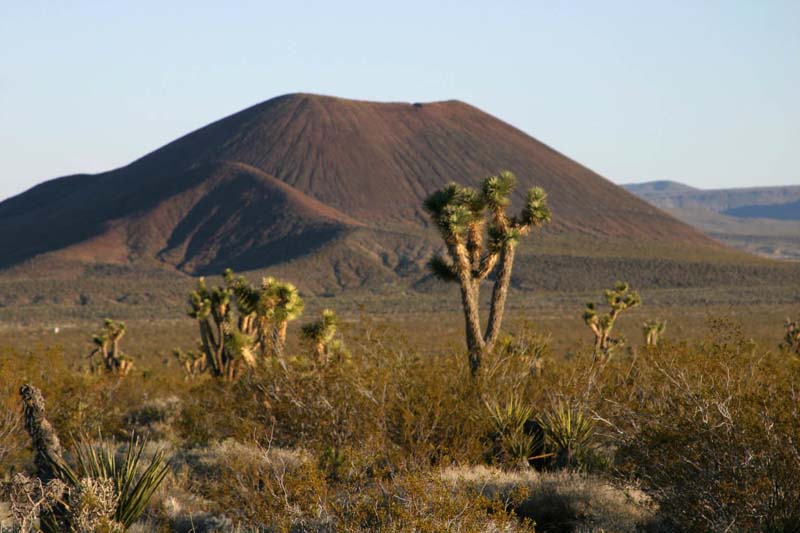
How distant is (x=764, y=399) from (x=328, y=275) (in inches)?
3704

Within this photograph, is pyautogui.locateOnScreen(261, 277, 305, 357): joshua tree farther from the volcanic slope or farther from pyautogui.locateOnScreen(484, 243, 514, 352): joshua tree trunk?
the volcanic slope

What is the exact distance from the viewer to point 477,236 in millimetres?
18344

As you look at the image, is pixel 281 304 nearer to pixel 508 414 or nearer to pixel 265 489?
pixel 508 414

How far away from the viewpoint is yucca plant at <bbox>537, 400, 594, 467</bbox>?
13.6 meters

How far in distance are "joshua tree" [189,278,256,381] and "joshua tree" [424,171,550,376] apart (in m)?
3.94

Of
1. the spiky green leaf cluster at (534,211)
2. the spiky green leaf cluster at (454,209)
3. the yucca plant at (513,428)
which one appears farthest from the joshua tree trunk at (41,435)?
the spiky green leaf cluster at (534,211)

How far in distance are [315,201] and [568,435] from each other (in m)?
126

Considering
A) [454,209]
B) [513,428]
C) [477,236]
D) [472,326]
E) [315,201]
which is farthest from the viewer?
[315,201]

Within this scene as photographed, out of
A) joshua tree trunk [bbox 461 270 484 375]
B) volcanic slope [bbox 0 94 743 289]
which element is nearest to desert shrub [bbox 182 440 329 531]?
joshua tree trunk [bbox 461 270 484 375]

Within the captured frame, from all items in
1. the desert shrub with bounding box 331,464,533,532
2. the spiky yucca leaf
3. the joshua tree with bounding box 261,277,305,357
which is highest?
the joshua tree with bounding box 261,277,305,357

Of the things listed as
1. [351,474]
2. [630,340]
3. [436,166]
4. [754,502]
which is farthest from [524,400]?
[436,166]

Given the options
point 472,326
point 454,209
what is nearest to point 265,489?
point 472,326

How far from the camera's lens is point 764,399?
392 inches

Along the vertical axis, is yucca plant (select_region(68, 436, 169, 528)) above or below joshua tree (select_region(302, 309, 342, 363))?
below
